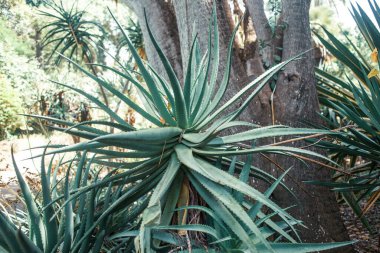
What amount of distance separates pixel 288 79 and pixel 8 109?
14416 millimetres

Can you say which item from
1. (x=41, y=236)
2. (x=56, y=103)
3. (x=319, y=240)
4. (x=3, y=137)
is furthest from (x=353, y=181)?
(x=3, y=137)

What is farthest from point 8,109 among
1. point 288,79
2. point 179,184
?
point 179,184

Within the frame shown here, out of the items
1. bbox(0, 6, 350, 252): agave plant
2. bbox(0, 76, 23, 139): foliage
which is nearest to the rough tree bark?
bbox(0, 6, 350, 252): agave plant

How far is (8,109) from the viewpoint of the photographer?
634 inches

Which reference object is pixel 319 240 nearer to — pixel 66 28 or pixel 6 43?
pixel 66 28

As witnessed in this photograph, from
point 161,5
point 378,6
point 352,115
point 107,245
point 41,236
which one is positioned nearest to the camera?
point 41,236

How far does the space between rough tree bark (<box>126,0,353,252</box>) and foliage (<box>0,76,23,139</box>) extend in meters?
13.5

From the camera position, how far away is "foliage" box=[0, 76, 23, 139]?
630 inches

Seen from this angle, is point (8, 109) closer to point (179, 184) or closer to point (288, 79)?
point (288, 79)

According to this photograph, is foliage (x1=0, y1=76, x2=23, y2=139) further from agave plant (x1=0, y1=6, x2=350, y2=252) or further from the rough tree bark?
agave plant (x1=0, y1=6, x2=350, y2=252)

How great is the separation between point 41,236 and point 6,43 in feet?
58.8

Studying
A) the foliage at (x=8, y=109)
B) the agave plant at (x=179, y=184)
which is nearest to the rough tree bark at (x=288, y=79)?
the agave plant at (x=179, y=184)

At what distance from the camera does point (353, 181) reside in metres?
3.78

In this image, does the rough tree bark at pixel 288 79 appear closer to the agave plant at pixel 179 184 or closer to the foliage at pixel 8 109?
the agave plant at pixel 179 184
